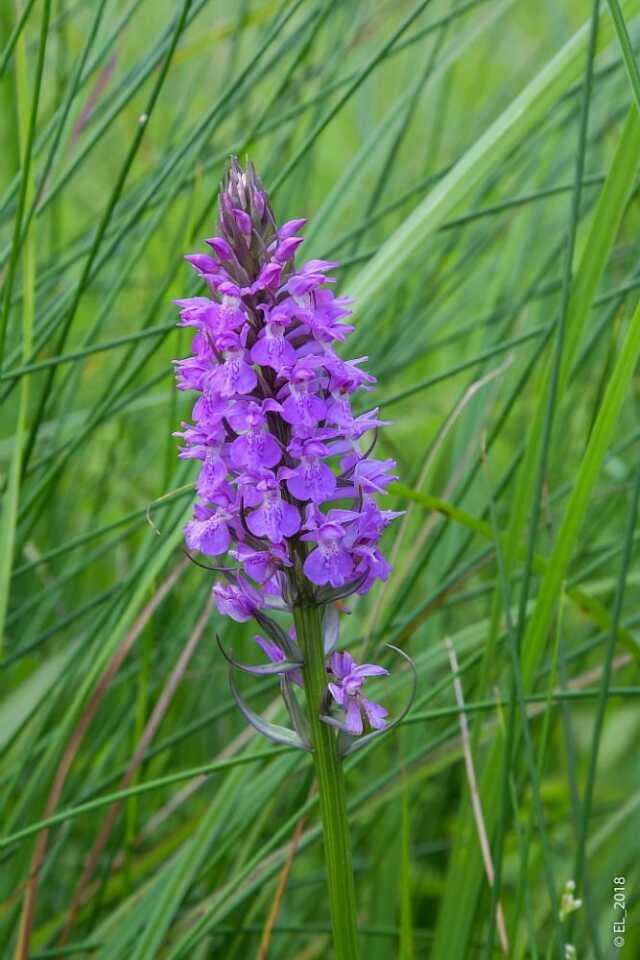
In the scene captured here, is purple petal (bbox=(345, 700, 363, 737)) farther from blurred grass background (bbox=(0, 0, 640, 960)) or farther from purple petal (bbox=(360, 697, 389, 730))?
blurred grass background (bbox=(0, 0, 640, 960))

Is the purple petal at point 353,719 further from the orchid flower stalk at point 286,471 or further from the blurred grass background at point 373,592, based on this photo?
the blurred grass background at point 373,592

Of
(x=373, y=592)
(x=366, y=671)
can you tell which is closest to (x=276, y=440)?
(x=366, y=671)

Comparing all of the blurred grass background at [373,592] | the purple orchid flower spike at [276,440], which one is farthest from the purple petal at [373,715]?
the blurred grass background at [373,592]

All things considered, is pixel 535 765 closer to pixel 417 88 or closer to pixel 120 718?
pixel 120 718

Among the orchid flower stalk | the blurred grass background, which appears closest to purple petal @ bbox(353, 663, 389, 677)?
the orchid flower stalk

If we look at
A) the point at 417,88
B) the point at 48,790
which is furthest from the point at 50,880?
the point at 417,88

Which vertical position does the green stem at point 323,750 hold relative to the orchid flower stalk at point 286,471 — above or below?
below
